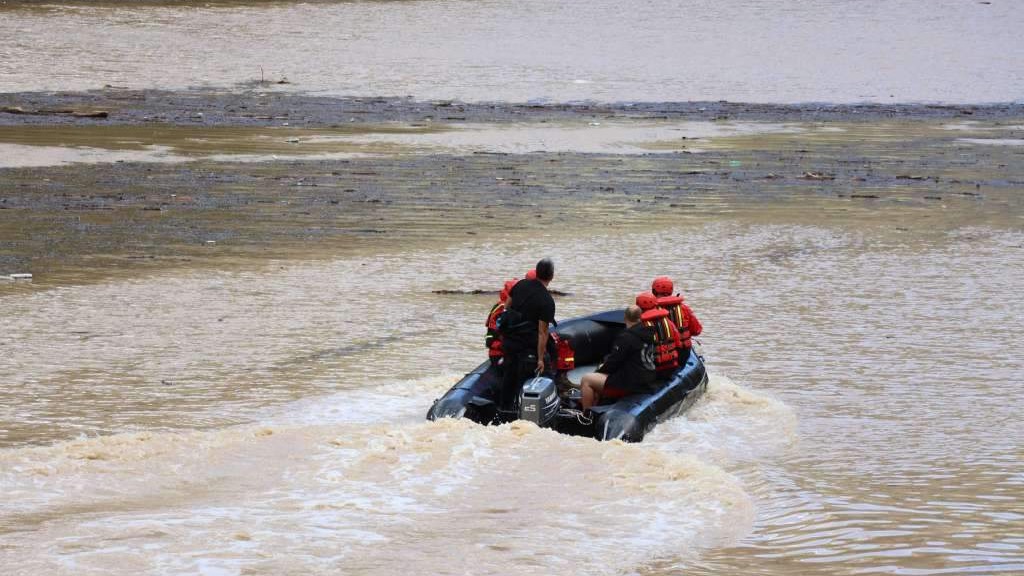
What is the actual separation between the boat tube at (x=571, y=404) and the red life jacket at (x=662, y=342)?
0.10 m

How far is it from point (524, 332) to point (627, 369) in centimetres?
78

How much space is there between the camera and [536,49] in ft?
140

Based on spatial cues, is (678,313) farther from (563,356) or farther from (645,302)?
(563,356)

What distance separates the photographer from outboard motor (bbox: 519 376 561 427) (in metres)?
9.70

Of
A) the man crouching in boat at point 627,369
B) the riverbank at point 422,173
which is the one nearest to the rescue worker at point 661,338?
the man crouching in boat at point 627,369

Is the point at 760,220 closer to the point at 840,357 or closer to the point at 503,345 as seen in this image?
the point at 840,357

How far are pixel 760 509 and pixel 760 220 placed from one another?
12.0 metres

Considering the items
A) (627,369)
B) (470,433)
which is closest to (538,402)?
(470,433)

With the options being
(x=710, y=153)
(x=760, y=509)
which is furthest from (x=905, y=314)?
(x=710, y=153)

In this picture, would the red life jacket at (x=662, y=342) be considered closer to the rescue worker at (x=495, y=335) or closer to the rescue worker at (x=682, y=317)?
the rescue worker at (x=682, y=317)

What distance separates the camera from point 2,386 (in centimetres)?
1081

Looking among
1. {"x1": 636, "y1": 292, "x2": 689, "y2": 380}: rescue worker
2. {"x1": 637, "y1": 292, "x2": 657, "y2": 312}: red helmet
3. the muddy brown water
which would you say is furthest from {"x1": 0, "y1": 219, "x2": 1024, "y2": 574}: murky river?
{"x1": 637, "y1": 292, "x2": 657, "y2": 312}: red helmet

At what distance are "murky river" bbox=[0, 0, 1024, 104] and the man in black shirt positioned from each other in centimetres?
2634

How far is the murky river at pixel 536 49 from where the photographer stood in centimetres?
3825
